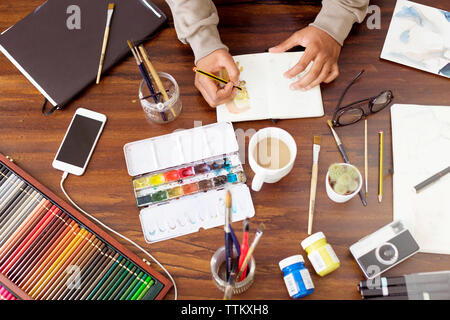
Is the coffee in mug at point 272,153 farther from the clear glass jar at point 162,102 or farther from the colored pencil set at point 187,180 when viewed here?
the clear glass jar at point 162,102

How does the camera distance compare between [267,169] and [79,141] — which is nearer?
[267,169]

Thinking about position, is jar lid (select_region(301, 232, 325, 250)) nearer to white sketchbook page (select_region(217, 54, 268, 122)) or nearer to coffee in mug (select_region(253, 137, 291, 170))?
coffee in mug (select_region(253, 137, 291, 170))

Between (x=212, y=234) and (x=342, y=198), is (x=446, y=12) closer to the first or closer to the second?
(x=342, y=198)

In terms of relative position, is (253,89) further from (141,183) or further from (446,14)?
(446,14)

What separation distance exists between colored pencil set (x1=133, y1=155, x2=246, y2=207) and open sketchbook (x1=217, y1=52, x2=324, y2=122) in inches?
5.0

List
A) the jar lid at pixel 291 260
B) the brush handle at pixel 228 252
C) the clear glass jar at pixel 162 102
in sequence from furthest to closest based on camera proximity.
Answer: the clear glass jar at pixel 162 102, the jar lid at pixel 291 260, the brush handle at pixel 228 252

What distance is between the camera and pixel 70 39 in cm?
103

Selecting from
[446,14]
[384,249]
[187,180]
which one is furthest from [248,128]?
[446,14]

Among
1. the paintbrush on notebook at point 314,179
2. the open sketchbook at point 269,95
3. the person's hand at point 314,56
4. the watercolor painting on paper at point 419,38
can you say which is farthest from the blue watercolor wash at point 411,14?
the paintbrush on notebook at point 314,179

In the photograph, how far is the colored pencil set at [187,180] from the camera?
0.92 meters

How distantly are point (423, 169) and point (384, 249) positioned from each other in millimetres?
240

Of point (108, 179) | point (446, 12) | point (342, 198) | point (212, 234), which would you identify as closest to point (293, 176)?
→ point (342, 198)

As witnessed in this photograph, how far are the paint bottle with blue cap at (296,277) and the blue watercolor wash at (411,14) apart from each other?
761mm

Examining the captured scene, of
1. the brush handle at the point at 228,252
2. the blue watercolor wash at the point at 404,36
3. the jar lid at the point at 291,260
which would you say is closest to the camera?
the brush handle at the point at 228,252
